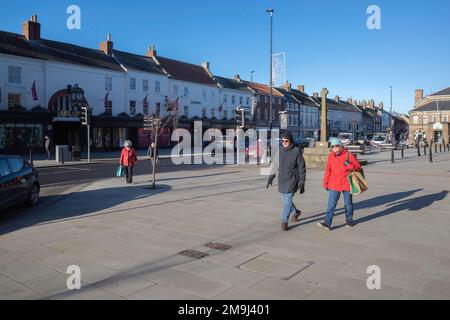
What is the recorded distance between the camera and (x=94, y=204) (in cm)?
973

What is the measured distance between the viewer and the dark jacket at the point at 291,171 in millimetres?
6676

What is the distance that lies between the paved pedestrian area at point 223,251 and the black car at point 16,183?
0.52m

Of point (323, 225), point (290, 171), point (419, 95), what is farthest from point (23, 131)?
point (419, 95)

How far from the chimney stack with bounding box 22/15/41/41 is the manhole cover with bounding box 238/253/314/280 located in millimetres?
35395

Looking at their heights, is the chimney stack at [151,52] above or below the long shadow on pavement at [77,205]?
above

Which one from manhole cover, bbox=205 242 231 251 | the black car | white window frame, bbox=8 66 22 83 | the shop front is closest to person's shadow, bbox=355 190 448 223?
manhole cover, bbox=205 242 231 251

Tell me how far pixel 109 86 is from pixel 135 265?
3607cm

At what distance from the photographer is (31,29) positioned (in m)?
33.5

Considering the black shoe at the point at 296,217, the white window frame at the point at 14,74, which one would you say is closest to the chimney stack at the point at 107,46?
the white window frame at the point at 14,74

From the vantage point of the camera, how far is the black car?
812cm

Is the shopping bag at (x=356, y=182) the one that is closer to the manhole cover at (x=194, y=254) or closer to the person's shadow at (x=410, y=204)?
the person's shadow at (x=410, y=204)

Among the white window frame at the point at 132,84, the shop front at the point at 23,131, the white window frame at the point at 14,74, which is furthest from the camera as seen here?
the white window frame at the point at 132,84

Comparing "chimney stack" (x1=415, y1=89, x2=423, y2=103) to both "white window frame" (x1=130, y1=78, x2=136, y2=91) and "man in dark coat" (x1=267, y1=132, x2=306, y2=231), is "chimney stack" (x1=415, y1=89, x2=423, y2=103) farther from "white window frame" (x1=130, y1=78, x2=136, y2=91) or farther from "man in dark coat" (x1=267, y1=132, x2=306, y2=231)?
"man in dark coat" (x1=267, y1=132, x2=306, y2=231)
